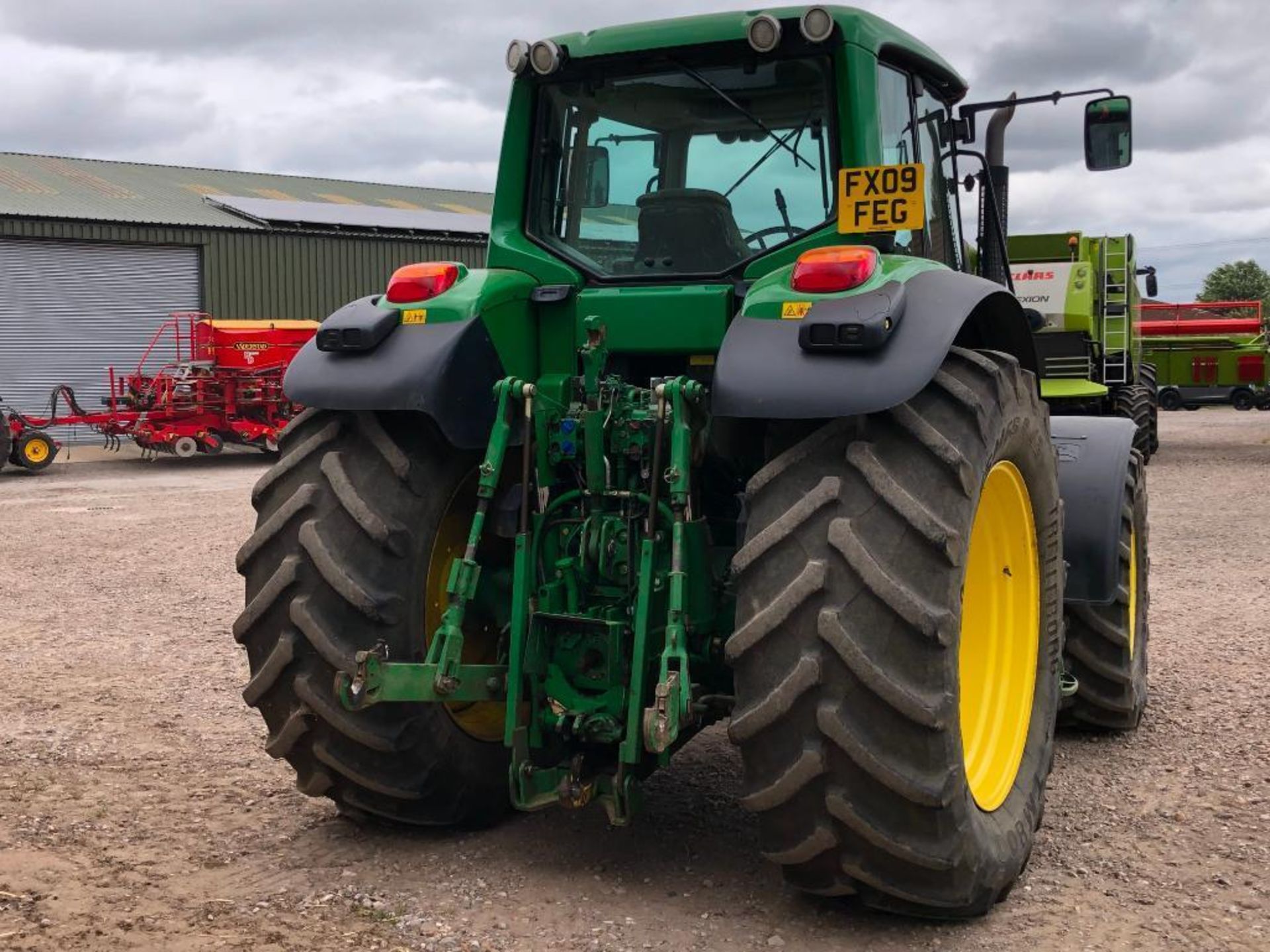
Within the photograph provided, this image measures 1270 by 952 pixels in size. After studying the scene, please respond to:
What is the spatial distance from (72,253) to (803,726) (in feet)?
77.2

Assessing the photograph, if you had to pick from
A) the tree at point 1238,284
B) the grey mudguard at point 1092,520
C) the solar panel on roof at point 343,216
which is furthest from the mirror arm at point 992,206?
the tree at point 1238,284

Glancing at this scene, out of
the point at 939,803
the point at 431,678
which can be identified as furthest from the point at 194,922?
the point at 939,803

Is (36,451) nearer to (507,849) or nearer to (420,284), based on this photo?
(420,284)

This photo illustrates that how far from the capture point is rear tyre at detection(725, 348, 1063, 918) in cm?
326

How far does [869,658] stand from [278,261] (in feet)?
80.4

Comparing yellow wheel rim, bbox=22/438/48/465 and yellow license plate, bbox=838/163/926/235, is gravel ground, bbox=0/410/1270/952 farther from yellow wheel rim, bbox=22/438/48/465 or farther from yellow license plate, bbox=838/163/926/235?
yellow wheel rim, bbox=22/438/48/465

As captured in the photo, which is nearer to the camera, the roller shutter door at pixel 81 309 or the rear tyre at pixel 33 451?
the rear tyre at pixel 33 451

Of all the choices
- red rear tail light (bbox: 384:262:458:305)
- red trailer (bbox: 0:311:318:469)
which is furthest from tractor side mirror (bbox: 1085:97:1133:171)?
red trailer (bbox: 0:311:318:469)

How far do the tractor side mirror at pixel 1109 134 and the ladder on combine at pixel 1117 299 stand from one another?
11135 millimetres

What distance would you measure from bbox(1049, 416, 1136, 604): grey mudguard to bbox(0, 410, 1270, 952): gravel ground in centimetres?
68

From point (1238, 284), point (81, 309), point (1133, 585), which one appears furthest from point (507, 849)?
point (1238, 284)

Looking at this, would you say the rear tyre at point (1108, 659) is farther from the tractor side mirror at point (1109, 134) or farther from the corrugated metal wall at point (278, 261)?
the corrugated metal wall at point (278, 261)

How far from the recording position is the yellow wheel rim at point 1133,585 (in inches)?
220

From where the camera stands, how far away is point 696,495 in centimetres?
397
